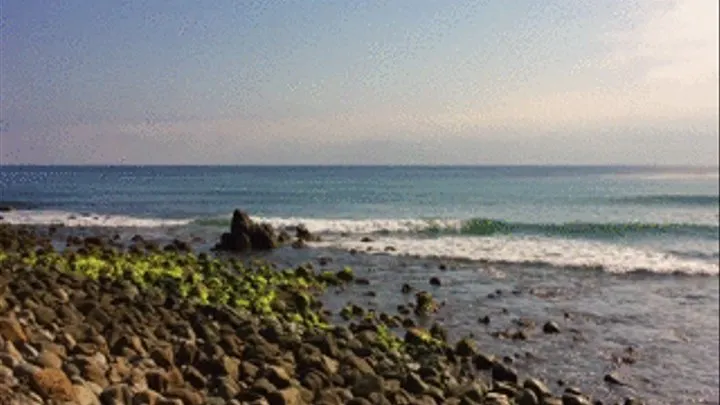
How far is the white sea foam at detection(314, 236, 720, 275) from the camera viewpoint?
24.4 metres

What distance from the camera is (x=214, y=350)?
9.00 meters

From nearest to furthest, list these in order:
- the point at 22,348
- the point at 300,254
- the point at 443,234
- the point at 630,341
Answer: the point at 22,348, the point at 630,341, the point at 300,254, the point at 443,234

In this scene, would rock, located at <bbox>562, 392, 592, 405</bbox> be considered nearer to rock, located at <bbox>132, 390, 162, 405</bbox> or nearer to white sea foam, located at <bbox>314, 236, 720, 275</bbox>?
rock, located at <bbox>132, 390, 162, 405</bbox>

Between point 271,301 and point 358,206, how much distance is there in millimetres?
40413

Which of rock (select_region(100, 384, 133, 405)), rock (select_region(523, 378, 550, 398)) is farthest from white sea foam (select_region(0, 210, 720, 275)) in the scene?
rock (select_region(100, 384, 133, 405))

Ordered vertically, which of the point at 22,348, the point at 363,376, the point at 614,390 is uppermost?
the point at 22,348

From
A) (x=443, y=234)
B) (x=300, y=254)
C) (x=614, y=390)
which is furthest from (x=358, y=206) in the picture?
(x=614, y=390)

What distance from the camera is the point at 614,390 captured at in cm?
1135

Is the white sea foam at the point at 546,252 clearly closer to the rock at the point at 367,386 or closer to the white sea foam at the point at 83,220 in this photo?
the white sea foam at the point at 83,220

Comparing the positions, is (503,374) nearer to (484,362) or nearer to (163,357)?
(484,362)

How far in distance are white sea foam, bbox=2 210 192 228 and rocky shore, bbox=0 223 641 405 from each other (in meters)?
19.1

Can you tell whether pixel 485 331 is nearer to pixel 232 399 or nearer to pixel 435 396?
pixel 435 396

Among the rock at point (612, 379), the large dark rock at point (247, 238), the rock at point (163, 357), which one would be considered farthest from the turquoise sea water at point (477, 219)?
the rock at point (612, 379)

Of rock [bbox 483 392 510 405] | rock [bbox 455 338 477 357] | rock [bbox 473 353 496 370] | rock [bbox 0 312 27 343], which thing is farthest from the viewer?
rock [bbox 455 338 477 357]
